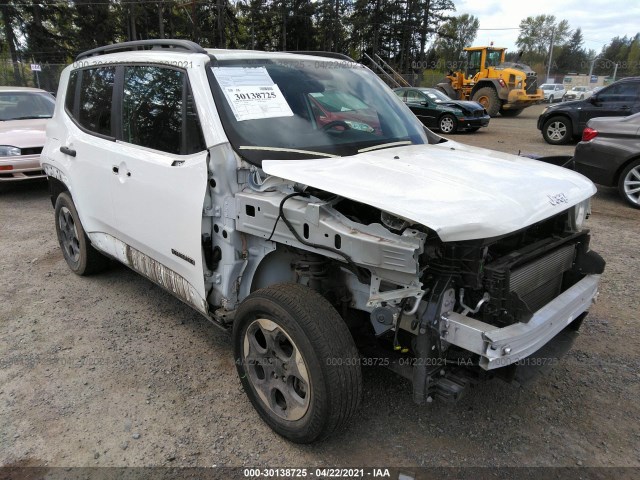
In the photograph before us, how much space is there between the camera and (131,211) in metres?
3.37

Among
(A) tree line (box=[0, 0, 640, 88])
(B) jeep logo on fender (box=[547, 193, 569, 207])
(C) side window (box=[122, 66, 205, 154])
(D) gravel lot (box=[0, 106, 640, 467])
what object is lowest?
(D) gravel lot (box=[0, 106, 640, 467])

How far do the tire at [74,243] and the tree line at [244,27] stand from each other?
25325 millimetres

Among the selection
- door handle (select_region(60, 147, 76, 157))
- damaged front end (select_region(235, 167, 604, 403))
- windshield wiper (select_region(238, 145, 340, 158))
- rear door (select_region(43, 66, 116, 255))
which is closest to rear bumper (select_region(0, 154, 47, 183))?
rear door (select_region(43, 66, 116, 255))

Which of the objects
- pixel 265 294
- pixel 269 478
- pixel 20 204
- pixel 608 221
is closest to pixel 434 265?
pixel 265 294

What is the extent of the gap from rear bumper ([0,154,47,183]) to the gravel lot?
413 centimetres

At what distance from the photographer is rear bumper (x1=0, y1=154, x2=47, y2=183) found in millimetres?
7332

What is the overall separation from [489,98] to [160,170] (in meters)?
22.6

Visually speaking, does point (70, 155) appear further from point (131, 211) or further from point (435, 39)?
point (435, 39)

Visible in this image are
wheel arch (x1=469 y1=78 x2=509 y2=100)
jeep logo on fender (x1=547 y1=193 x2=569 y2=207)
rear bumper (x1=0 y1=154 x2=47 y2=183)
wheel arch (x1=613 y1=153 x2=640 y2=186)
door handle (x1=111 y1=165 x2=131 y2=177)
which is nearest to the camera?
jeep logo on fender (x1=547 y1=193 x2=569 y2=207)

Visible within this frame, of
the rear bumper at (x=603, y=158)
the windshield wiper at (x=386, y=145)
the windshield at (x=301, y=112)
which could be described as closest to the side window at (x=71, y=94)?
the windshield at (x=301, y=112)

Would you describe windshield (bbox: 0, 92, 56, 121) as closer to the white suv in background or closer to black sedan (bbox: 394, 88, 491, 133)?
black sedan (bbox: 394, 88, 491, 133)

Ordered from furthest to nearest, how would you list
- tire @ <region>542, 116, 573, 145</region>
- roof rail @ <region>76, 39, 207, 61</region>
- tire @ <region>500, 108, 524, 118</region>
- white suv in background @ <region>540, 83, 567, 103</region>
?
white suv in background @ <region>540, 83, 567, 103</region>
tire @ <region>500, 108, 524, 118</region>
tire @ <region>542, 116, 573, 145</region>
roof rail @ <region>76, 39, 207, 61</region>

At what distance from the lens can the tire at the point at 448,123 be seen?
1630 centimetres

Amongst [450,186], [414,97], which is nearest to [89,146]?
[450,186]
